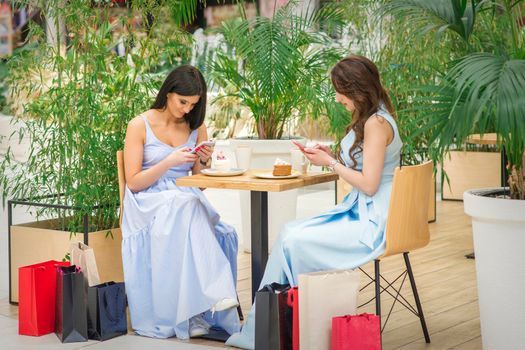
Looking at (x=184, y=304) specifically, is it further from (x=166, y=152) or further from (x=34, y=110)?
(x=34, y=110)

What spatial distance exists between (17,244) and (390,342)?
2013 millimetres

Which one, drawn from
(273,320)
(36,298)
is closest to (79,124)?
(36,298)

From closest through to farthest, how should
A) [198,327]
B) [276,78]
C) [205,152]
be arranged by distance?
[198,327] < [205,152] < [276,78]

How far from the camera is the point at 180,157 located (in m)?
4.21

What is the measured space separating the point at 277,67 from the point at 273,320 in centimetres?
262

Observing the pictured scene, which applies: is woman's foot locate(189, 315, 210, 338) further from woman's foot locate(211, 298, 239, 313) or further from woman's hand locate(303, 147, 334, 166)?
woman's hand locate(303, 147, 334, 166)

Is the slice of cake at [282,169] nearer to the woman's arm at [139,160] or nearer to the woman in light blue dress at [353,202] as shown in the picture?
the woman in light blue dress at [353,202]

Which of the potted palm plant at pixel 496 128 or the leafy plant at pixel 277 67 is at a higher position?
the leafy plant at pixel 277 67

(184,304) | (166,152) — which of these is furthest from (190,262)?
(166,152)

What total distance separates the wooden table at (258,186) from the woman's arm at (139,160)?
116mm

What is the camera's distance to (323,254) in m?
3.82

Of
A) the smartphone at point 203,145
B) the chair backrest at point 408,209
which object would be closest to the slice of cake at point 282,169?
the smartphone at point 203,145

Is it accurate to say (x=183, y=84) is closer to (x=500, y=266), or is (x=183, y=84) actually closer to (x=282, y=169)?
(x=282, y=169)

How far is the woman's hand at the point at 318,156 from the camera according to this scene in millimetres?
4023
